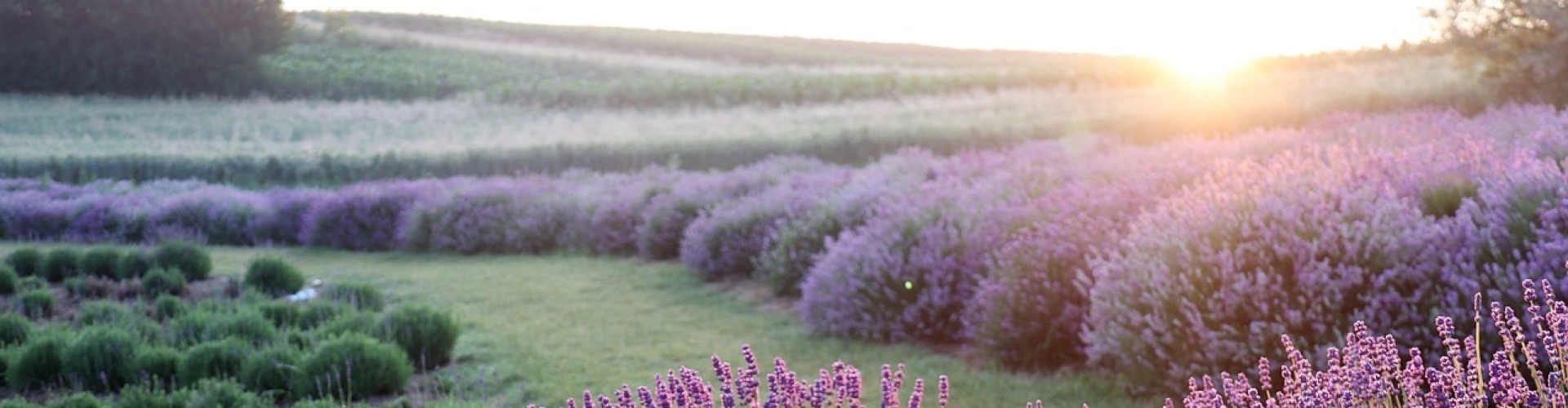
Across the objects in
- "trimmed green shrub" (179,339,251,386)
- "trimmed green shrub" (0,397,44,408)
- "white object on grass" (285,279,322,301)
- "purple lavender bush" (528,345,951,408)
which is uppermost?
"purple lavender bush" (528,345,951,408)

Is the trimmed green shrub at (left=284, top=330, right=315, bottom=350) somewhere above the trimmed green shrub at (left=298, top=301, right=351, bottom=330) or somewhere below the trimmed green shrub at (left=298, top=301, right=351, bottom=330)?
above

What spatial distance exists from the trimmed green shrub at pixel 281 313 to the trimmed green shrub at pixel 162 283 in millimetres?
1814

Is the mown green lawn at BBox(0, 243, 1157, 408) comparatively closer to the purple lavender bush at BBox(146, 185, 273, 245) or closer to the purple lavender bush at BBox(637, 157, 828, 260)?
the purple lavender bush at BBox(637, 157, 828, 260)

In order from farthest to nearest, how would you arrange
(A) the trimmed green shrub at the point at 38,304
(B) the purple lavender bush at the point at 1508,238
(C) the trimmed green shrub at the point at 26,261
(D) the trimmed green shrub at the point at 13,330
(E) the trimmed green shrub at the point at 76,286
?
(C) the trimmed green shrub at the point at 26,261 → (E) the trimmed green shrub at the point at 76,286 → (A) the trimmed green shrub at the point at 38,304 → (D) the trimmed green shrub at the point at 13,330 → (B) the purple lavender bush at the point at 1508,238

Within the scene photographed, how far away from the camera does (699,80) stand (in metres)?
36.1

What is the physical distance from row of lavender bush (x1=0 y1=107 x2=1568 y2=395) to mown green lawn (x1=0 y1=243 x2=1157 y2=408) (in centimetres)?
24

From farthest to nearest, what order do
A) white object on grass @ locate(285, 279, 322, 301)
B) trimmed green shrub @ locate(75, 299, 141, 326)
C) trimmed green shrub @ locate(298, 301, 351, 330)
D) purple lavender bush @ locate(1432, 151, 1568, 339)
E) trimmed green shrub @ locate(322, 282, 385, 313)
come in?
white object on grass @ locate(285, 279, 322, 301) < trimmed green shrub @ locate(322, 282, 385, 313) < trimmed green shrub @ locate(75, 299, 141, 326) < trimmed green shrub @ locate(298, 301, 351, 330) < purple lavender bush @ locate(1432, 151, 1568, 339)

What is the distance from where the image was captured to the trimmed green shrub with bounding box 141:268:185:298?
30.1 feet

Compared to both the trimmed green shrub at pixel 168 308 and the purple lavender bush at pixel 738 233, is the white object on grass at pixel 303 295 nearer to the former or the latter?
the trimmed green shrub at pixel 168 308

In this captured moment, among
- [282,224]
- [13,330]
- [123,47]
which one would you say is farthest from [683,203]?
[123,47]

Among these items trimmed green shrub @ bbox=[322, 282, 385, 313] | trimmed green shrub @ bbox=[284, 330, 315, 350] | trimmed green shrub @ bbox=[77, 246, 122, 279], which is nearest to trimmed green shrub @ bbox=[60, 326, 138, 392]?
trimmed green shrub @ bbox=[284, 330, 315, 350]

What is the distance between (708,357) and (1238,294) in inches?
104

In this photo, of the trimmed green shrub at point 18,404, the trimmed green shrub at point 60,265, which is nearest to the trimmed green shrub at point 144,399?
the trimmed green shrub at point 18,404

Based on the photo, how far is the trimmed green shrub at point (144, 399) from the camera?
5379 millimetres
